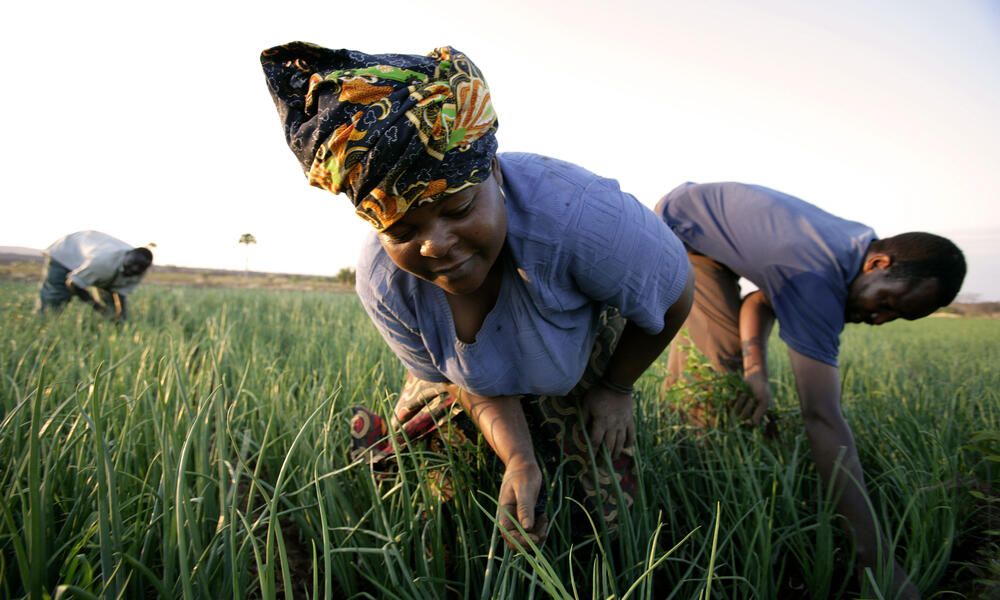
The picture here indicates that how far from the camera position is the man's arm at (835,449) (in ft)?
4.15

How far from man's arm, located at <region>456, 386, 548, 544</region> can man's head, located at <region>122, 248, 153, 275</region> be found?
5.45 meters

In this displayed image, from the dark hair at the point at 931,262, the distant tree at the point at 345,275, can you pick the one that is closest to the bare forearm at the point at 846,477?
the dark hair at the point at 931,262

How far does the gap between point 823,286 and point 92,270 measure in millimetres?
6140

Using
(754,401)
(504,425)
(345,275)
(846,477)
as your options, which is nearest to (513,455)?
(504,425)

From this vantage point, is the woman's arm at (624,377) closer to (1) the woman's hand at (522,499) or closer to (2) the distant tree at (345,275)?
(1) the woman's hand at (522,499)

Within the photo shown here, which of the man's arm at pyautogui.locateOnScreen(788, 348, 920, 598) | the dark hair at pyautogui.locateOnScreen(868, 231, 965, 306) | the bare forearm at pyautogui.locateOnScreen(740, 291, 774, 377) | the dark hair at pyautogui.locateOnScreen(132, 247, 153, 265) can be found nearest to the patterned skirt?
the man's arm at pyautogui.locateOnScreen(788, 348, 920, 598)

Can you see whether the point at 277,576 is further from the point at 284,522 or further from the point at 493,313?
the point at 493,313

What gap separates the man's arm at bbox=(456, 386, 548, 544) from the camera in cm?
107

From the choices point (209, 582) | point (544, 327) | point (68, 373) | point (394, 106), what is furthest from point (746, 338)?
point (68, 373)

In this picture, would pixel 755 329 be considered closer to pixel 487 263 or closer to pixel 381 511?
pixel 487 263

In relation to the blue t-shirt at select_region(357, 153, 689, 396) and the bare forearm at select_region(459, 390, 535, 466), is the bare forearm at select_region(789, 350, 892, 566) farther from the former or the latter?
the bare forearm at select_region(459, 390, 535, 466)

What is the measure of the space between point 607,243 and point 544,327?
233 millimetres

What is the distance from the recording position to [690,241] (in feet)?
6.54

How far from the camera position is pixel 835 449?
A: 140 centimetres
